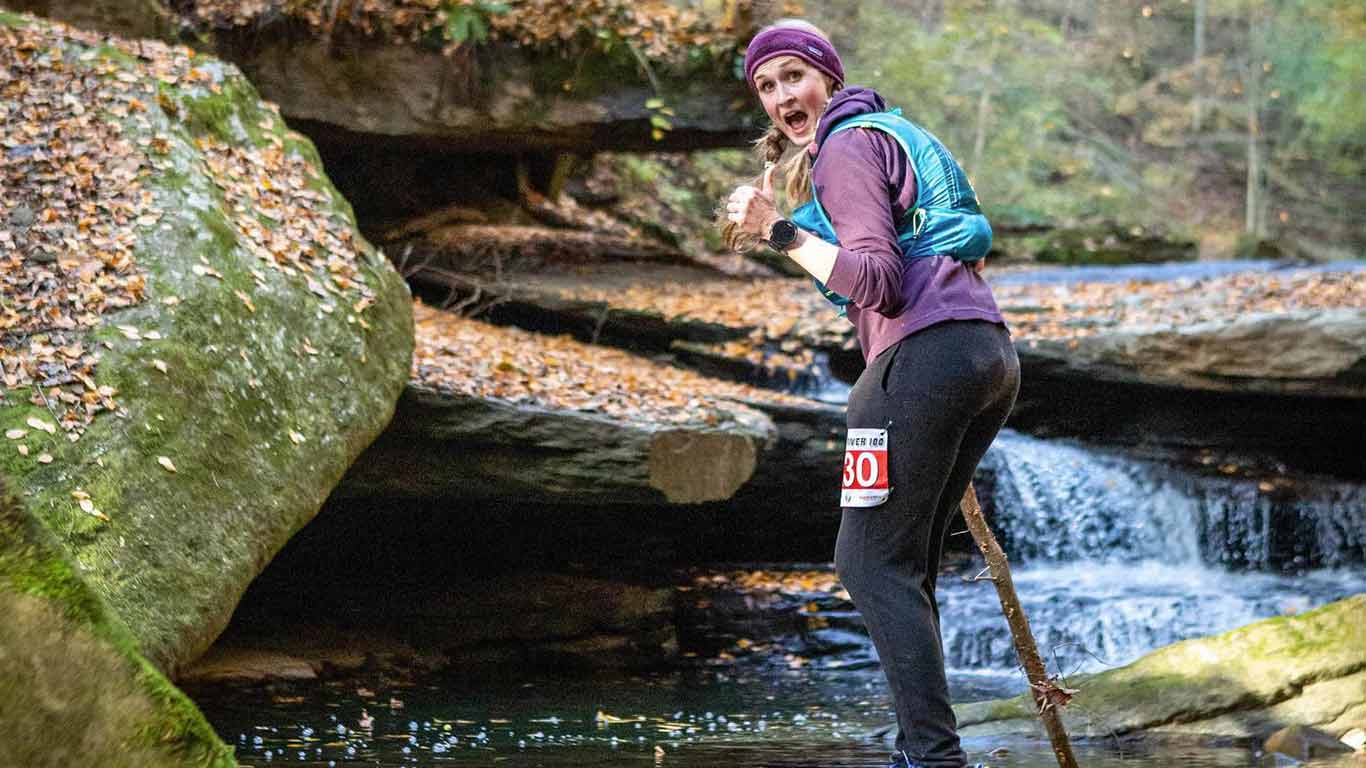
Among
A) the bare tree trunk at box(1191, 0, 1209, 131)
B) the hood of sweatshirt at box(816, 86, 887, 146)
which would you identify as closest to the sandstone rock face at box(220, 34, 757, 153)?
the hood of sweatshirt at box(816, 86, 887, 146)

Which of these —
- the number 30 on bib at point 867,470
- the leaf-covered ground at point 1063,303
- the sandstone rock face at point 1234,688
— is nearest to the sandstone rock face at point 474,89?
the leaf-covered ground at point 1063,303

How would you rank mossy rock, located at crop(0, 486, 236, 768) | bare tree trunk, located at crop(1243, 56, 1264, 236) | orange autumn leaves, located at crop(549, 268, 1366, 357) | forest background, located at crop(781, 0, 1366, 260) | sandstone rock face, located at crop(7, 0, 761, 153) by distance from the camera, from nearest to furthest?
mossy rock, located at crop(0, 486, 236, 768)
sandstone rock face, located at crop(7, 0, 761, 153)
orange autumn leaves, located at crop(549, 268, 1366, 357)
forest background, located at crop(781, 0, 1366, 260)
bare tree trunk, located at crop(1243, 56, 1264, 236)

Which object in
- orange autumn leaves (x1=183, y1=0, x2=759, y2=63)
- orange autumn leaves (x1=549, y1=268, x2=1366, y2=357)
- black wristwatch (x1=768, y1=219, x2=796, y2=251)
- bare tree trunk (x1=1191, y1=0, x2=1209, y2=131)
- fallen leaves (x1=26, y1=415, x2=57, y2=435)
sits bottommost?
fallen leaves (x1=26, y1=415, x2=57, y2=435)

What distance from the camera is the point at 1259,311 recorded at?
11633 millimetres

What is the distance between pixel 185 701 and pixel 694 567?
9133 millimetres

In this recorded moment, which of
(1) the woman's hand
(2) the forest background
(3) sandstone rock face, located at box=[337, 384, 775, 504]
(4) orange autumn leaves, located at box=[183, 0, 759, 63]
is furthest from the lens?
(2) the forest background

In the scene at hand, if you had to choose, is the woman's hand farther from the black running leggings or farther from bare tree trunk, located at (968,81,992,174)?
bare tree trunk, located at (968,81,992,174)

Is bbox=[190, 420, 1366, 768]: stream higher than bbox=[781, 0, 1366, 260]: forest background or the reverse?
the reverse

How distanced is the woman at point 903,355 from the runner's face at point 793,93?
103 millimetres

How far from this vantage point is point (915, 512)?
10.0ft

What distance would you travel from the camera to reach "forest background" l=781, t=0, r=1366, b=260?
87.9ft

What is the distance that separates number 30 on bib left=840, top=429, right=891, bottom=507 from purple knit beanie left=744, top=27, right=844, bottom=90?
93cm

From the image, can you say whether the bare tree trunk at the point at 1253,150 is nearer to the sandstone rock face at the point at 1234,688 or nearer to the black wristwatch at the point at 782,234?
the sandstone rock face at the point at 1234,688

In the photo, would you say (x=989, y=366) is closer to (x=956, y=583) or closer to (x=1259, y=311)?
(x=956, y=583)
